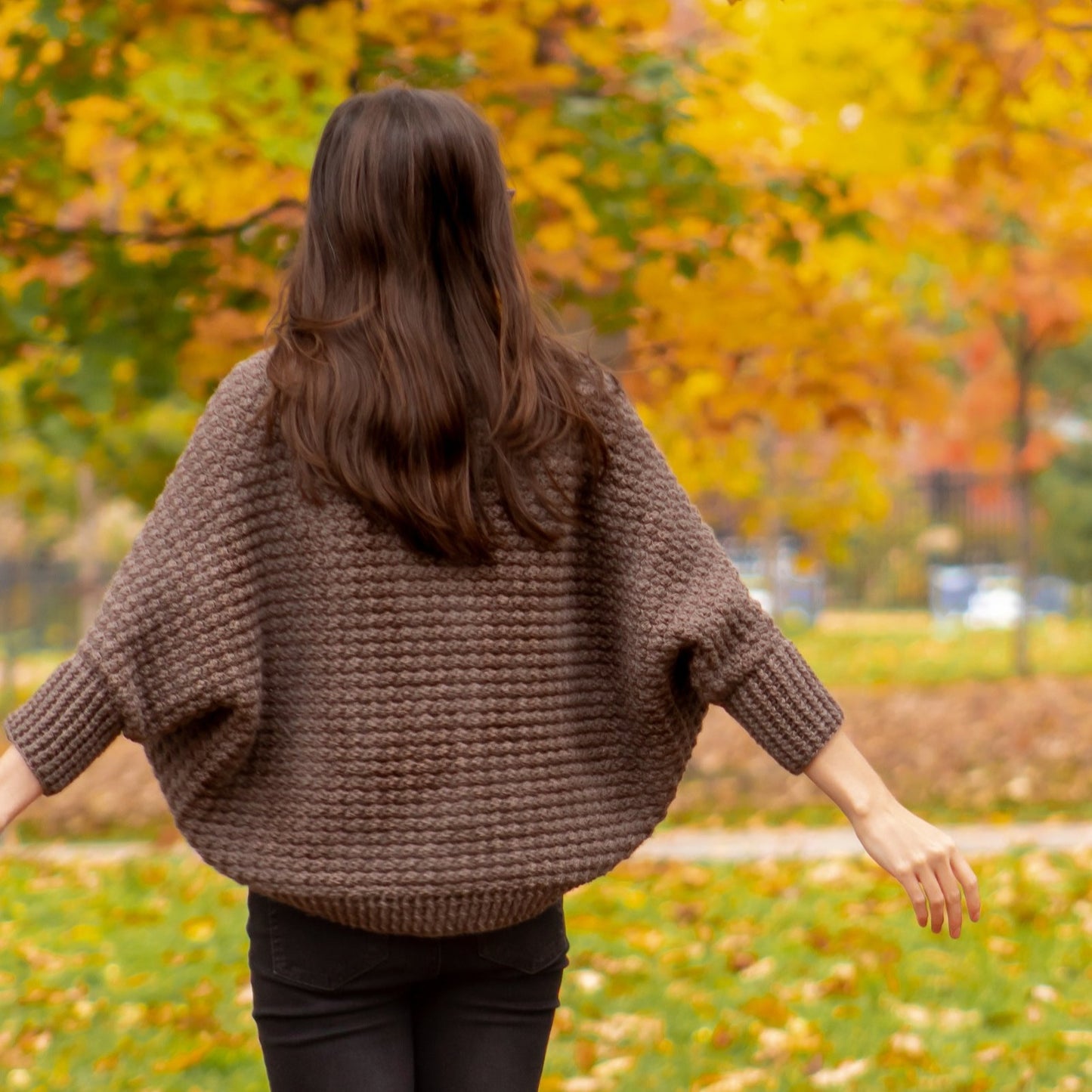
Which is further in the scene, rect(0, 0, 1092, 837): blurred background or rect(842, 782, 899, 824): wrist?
rect(0, 0, 1092, 837): blurred background

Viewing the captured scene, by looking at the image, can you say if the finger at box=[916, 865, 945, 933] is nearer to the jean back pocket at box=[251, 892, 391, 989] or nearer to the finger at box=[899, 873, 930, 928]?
the finger at box=[899, 873, 930, 928]

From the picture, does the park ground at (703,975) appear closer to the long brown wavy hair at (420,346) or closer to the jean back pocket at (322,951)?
the jean back pocket at (322,951)

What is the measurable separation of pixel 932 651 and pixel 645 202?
10.4 meters

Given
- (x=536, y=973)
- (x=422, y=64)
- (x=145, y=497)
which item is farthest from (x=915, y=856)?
(x=145, y=497)

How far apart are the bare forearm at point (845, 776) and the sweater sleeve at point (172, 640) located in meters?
0.70

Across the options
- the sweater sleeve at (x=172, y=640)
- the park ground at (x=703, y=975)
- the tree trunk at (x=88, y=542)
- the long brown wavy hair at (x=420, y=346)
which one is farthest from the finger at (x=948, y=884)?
the tree trunk at (x=88, y=542)

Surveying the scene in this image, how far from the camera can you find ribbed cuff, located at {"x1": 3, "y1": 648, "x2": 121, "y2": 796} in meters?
1.71

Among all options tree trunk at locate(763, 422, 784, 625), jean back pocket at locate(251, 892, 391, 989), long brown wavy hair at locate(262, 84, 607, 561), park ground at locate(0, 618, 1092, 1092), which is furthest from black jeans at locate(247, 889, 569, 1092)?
tree trunk at locate(763, 422, 784, 625)

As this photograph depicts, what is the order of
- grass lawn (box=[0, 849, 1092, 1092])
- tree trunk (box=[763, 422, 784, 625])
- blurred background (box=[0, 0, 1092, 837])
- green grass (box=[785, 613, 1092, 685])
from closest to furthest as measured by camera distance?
grass lawn (box=[0, 849, 1092, 1092])
blurred background (box=[0, 0, 1092, 837])
green grass (box=[785, 613, 1092, 685])
tree trunk (box=[763, 422, 784, 625])

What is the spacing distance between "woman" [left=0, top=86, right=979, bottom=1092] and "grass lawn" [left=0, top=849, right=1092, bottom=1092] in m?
1.79

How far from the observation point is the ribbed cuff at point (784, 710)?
1.80 m

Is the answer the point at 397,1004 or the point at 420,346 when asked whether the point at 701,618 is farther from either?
the point at 397,1004

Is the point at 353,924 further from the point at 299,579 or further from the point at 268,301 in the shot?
the point at 268,301

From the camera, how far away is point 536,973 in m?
1.84
